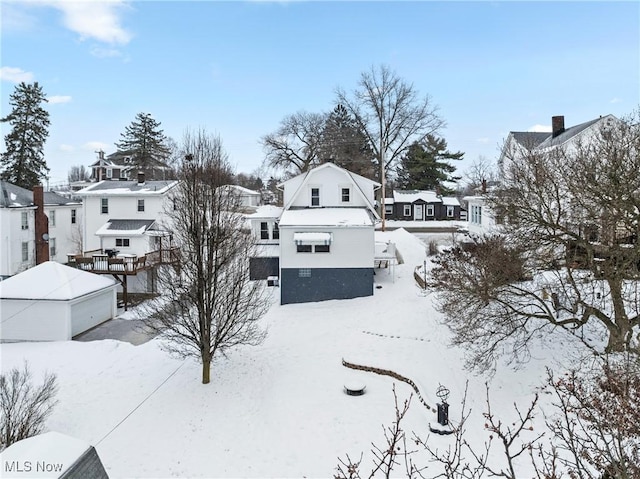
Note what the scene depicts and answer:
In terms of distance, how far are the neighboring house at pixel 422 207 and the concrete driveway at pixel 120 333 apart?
1336 inches

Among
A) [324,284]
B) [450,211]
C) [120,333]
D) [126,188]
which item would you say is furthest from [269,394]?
[450,211]

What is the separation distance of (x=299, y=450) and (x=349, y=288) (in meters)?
12.6

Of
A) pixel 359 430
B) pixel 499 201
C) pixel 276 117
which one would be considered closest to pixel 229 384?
pixel 359 430

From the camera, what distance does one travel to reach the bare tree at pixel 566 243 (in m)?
12.0

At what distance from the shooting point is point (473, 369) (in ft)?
50.1

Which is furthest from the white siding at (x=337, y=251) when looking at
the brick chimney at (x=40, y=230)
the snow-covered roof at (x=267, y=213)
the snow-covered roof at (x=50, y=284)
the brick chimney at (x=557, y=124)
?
the brick chimney at (x=40, y=230)

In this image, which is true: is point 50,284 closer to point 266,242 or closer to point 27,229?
point 266,242

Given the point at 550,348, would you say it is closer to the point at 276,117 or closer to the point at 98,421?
the point at 98,421

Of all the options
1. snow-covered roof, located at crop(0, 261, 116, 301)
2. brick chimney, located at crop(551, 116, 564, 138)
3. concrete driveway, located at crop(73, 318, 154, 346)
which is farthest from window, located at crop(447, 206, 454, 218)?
snow-covered roof, located at crop(0, 261, 116, 301)

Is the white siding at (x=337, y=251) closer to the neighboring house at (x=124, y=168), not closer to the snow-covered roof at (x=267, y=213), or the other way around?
the snow-covered roof at (x=267, y=213)

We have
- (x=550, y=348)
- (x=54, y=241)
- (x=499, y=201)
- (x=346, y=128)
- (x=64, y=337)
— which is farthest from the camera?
(x=346, y=128)

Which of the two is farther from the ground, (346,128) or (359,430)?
(346,128)

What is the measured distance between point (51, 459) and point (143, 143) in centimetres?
5686

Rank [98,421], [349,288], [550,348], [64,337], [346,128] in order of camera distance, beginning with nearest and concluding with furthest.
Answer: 1. [98,421]
2. [550,348]
3. [64,337]
4. [349,288]
5. [346,128]
